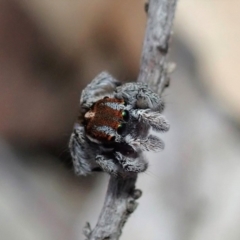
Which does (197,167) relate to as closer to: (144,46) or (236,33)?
(236,33)

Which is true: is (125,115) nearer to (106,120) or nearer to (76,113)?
(106,120)

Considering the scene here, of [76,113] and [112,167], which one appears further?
[76,113]

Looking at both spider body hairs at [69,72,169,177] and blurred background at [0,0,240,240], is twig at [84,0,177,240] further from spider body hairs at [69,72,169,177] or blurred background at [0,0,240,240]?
blurred background at [0,0,240,240]

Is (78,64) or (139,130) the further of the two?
(78,64)

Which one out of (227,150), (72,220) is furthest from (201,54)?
(72,220)

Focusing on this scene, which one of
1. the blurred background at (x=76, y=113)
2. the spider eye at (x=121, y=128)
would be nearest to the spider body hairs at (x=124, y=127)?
the spider eye at (x=121, y=128)

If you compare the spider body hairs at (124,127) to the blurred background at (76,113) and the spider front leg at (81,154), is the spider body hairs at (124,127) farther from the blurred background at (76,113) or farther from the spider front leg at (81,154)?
the blurred background at (76,113)

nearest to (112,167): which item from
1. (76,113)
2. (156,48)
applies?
(156,48)
